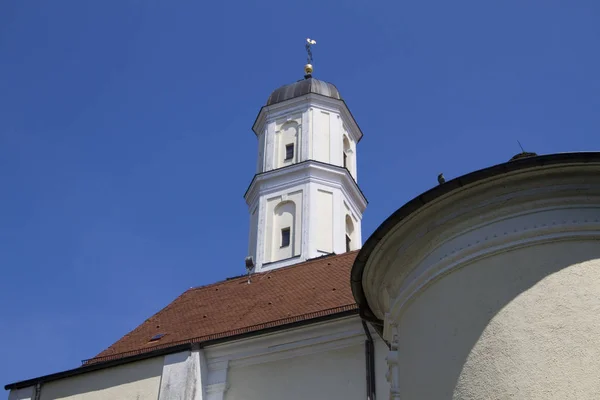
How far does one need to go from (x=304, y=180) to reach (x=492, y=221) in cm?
1851

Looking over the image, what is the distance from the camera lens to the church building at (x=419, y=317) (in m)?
8.64

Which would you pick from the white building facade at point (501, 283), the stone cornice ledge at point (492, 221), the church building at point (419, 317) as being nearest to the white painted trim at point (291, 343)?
the church building at point (419, 317)

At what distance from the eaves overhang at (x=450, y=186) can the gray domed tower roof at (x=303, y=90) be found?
19.9 m

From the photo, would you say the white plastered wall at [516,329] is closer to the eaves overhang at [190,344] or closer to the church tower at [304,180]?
the eaves overhang at [190,344]

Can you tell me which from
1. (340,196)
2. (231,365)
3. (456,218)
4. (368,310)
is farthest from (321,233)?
(456,218)

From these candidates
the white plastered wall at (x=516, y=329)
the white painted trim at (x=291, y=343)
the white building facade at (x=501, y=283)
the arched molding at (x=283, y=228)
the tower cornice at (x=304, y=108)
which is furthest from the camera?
the tower cornice at (x=304, y=108)

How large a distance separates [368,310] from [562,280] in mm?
3441

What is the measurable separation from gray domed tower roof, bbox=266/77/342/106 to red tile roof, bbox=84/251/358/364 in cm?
1261

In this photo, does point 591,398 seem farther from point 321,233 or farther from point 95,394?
point 321,233

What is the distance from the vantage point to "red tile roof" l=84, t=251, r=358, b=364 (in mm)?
15359

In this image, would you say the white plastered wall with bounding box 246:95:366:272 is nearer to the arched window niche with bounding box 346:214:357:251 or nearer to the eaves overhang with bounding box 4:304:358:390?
the arched window niche with bounding box 346:214:357:251

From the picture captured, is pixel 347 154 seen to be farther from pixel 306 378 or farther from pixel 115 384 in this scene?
pixel 306 378

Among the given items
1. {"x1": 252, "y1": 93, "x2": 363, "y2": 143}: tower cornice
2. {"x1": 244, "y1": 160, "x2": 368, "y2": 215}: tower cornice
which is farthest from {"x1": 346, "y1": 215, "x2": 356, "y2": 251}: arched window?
{"x1": 252, "y1": 93, "x2": 363, "y2": 143}: tower cornice

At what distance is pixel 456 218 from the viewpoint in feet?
32.0
